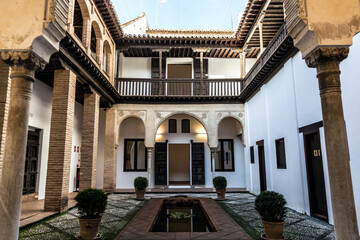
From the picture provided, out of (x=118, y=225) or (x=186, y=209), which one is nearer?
(x=118, y=225)

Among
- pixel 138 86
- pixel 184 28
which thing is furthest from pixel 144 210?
pixel 184 28

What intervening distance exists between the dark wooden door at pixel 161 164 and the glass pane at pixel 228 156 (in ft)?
11.6

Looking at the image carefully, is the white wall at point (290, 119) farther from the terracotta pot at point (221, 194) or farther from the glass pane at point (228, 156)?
the glass pane at point (228, 156)

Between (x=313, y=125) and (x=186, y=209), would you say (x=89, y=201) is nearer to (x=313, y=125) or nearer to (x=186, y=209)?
(x=186, y=209)

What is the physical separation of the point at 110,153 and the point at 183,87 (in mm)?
5116

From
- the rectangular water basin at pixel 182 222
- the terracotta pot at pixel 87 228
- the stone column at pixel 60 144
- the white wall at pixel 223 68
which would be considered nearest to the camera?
the terracotta pot at pixel 87 228

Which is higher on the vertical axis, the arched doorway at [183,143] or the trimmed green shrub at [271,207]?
the arched doorway at [183,143]

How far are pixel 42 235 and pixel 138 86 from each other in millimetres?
9494

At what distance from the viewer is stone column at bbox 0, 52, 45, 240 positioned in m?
3.28

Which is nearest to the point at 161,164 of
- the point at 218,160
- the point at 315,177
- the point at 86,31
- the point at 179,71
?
the point at 218,160

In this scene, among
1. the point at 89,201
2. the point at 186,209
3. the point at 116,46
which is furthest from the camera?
the point at 116,46

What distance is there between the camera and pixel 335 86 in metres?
3.44

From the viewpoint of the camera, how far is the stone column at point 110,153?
1252cm

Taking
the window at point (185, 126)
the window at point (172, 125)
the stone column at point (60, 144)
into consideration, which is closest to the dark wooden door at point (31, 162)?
the stone column at point (60, 144)
